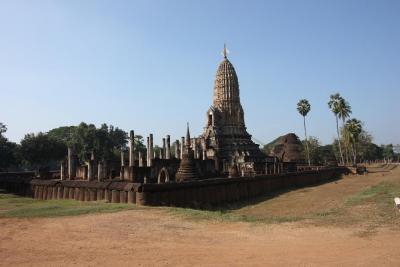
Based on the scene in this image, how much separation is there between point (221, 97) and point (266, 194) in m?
32.2

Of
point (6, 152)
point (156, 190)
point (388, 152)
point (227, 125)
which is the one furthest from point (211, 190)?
point (388, 152)

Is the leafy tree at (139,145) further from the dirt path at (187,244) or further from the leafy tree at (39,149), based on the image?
the dirt path at (187,244)

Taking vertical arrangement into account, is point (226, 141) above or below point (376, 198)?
above

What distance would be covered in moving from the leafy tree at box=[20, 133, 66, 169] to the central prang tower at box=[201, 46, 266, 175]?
91.4 feet

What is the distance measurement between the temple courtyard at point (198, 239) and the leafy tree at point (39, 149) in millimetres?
51586

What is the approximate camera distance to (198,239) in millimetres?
11188

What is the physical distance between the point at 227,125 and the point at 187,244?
53.8 metres

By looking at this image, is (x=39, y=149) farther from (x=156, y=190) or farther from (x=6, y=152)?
(x=156, y=190)

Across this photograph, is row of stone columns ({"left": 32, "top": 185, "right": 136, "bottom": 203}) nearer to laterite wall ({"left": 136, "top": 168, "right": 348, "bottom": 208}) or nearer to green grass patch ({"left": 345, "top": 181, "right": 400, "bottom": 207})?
laterite wall ({"left": 136, "top": 168, "right": 348, "bottom": 208})

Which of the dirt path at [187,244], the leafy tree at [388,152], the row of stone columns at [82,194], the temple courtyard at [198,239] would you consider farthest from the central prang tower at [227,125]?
the leafy tree at [388,152]

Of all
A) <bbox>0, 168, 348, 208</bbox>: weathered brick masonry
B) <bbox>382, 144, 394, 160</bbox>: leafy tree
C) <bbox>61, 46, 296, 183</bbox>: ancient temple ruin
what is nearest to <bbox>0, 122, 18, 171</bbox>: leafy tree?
<bbox>61, 46, 296, 183</bbox>: ancient temple ruin

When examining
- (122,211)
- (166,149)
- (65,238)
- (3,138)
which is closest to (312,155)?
(166,149)

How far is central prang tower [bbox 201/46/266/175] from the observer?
5912 centimetres

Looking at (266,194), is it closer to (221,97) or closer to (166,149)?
(166,149)
